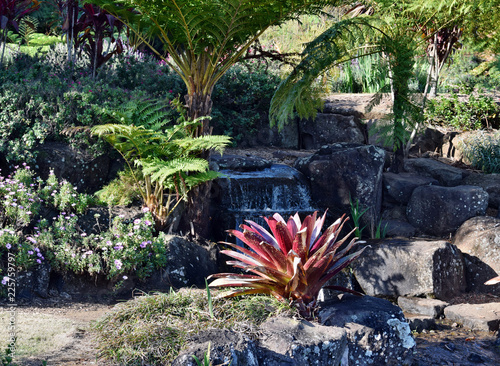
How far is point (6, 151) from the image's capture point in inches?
236

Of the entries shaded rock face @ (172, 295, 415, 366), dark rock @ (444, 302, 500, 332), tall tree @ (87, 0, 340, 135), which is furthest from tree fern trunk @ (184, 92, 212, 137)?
dark rock @ (444, 302, 500, 332)

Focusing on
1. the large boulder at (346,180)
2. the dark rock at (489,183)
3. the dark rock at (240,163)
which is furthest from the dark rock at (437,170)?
the dark rock at (240,163)

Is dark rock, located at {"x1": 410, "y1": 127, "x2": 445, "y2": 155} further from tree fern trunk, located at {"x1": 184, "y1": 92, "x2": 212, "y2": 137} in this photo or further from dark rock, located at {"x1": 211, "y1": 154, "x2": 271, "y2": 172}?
tree fern trunk, located at {"x1": 184, "y1": 92, "x2": 212, "y2": 137}

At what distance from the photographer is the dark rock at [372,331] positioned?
3.19 metres

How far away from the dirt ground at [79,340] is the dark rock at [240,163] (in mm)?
3271

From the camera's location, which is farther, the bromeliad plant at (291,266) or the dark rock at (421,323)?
the dark rock at (421,323)

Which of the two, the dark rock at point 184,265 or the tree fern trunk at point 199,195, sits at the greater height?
the tree fern trunk at point 199,195

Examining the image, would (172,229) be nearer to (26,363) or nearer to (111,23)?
(26,363)

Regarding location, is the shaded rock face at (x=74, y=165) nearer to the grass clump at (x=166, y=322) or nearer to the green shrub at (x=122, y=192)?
the green shrub at (x=122, y=192)

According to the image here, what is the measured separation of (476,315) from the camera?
511 cm

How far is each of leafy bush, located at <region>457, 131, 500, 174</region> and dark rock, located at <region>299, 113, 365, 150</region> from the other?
6.18ft

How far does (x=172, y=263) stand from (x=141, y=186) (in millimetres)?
1282

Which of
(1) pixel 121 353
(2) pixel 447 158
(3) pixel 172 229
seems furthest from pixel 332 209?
(1) pixel 121 353

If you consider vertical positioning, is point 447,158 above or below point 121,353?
above
